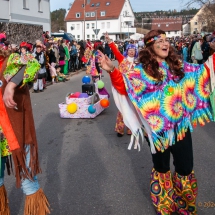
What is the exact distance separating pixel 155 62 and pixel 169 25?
93405 mm

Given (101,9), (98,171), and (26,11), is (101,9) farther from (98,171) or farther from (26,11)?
(98,171)

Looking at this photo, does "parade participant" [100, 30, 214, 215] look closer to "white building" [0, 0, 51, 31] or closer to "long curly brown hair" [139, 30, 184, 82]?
"long curly brown hair" [139, 30, 184, 82]

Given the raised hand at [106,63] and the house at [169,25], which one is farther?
the house at [169,25]

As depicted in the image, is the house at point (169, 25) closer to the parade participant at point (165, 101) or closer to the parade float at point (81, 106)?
the parade float at point (81, 106)

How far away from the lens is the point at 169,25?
91.8m

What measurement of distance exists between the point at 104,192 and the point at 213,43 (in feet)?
6.65

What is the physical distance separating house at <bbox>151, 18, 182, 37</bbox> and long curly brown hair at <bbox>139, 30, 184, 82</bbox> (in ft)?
234

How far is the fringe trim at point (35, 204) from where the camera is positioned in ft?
8.91

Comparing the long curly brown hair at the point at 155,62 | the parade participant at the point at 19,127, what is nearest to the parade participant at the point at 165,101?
the long curly brown hair at the point at 155,62

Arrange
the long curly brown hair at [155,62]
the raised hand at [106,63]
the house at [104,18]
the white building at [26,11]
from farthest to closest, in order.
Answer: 1. the house at [104,18]
2. the white building at [26,11]
3. the long curly brown hair at [155,62]
4. the raised hand at [106,63]

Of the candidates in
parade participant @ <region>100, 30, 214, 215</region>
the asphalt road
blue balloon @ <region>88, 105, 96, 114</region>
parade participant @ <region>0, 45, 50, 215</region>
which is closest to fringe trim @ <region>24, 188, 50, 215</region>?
parade participant @ <region>0, 45, 50, 215</region>

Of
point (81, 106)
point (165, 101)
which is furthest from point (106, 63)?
point (81, 106)

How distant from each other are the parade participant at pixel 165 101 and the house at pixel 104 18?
72.7 m

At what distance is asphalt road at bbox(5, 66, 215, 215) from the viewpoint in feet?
11.3
